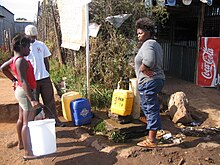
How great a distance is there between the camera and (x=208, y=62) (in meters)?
7.36

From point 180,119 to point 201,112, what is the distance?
0.78 meters

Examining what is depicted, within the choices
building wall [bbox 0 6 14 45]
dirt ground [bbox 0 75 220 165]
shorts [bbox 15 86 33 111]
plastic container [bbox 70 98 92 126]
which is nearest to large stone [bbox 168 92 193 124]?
dirt ground [bbox 0 75 220 165]

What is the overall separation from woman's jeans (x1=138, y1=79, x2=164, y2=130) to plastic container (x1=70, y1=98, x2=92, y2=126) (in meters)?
1.31

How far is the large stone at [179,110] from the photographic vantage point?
5.11 meters

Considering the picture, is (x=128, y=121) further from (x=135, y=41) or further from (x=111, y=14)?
(x=111, y=14)

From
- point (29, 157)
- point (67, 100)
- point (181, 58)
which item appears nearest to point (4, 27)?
point (181, 58)

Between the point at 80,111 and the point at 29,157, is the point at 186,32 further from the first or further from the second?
the point at 29,157

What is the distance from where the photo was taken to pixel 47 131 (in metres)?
3.46

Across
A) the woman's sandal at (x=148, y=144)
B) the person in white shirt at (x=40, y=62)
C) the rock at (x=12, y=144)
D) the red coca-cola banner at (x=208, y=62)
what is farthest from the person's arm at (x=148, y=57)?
the red coca-cola banner at (x=208, y=62)

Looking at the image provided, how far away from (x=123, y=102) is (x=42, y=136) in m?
1.50

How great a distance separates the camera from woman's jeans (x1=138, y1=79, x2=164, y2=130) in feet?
12.2

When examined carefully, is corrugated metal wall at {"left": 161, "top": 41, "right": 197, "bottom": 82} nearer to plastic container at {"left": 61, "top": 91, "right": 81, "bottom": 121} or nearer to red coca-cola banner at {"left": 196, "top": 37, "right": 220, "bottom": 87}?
red coca-cola banner at {"left": 196, "top": 37, "right": 220, "bottom": 87}

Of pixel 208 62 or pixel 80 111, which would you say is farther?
pixel 208 62

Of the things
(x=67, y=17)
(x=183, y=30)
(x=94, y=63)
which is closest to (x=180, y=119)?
(x=94, y=63)
